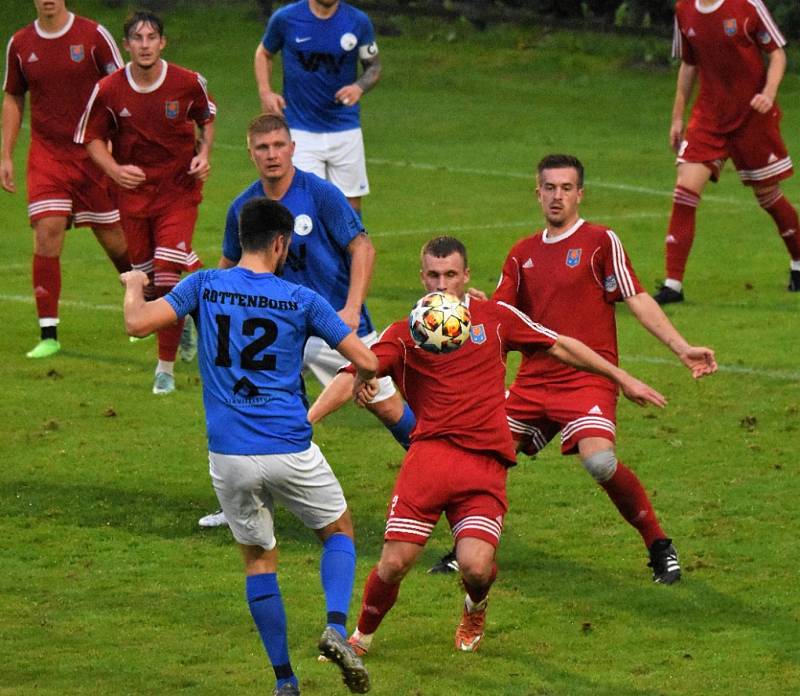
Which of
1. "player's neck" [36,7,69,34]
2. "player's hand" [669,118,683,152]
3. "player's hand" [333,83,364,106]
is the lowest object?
"player's hand" [669,118,683,152]

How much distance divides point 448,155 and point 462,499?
53.1 ft

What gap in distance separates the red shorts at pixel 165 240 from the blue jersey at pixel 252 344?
549cm

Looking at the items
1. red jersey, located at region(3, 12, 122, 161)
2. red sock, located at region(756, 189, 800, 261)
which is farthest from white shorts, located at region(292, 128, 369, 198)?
red sock, located at region(756, 189, 800, 261)

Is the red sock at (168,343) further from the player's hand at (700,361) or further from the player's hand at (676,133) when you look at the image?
the player's hand at (700,361)

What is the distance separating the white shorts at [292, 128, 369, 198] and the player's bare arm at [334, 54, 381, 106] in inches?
15.5

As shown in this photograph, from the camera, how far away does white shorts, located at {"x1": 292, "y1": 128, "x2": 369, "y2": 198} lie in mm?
14844

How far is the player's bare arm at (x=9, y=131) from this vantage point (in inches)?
534

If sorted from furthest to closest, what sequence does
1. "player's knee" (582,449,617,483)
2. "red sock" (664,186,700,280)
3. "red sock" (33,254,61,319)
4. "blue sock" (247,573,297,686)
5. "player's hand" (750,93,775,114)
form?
"red sock" (664,186,700,280)
"player's hand" (750,93,775,114)
"red sock" (33,254,61,319)
"player's knee" (582,449,617,483)
"blue sock" (247,573,297,686)

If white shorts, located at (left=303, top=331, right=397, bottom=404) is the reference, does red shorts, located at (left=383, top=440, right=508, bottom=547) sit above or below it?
above

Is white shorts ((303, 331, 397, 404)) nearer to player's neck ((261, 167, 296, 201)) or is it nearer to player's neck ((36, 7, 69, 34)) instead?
player's neck ((261, 167, 296, 201))

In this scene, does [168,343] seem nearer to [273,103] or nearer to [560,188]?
[273,103]

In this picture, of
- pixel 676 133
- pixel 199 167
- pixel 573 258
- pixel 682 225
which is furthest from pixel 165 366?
pixel 676 133

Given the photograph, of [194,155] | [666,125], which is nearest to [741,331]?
[194,155]

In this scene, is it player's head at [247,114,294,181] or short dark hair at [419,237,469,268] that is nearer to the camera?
short dark hair at [419,237,469,268]
